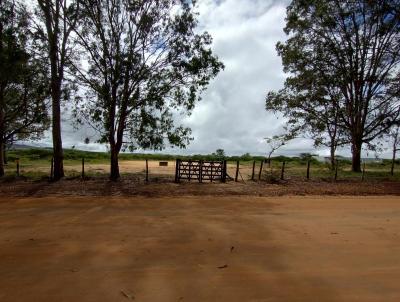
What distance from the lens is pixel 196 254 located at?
779cm

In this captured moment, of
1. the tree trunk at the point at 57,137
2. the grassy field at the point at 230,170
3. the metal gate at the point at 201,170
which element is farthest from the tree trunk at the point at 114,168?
the metal gate at the point at 201,170

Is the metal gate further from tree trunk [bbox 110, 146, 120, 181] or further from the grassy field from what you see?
tree trunk [bbox 110, 146, 120, 181]

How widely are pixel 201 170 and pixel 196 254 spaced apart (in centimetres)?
1408

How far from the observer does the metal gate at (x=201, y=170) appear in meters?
21.9

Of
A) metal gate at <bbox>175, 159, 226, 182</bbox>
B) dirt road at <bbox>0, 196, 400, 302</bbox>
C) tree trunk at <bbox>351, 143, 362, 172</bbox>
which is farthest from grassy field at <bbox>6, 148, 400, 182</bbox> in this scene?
dirt road at <bbox>0, 196, 400, 302</bbox>

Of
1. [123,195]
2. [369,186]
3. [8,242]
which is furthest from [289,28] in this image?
[8,242]

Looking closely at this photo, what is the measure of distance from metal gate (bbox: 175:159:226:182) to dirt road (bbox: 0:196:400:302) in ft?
27.3

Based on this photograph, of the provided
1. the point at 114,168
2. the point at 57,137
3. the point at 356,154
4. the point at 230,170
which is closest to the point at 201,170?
the point at 114,168

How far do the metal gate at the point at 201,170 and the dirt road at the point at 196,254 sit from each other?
832 cm

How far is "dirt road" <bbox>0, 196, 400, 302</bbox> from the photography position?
5.96 metres

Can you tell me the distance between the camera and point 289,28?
30891 mm

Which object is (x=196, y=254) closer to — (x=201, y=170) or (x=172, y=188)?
(x=172, y=188)

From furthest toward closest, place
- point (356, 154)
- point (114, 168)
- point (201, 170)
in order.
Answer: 1. point (356, 154)
2. point (114, 168)
3. point (201, 170)

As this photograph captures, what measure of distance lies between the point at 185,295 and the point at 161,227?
4.45m
